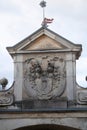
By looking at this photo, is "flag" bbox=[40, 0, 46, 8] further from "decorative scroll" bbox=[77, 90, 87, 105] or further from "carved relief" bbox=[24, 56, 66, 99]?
"decorative scroll" bbox=[77, 90, 87, 105]

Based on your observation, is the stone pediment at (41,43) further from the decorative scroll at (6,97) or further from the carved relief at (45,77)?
the decorative scroll at (6,97)

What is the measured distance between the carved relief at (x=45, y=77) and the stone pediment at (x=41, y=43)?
41cm

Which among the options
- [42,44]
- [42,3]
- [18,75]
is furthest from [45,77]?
[42,3]

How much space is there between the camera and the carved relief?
50.4 ft

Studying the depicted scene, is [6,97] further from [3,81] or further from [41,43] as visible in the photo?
[41,43]

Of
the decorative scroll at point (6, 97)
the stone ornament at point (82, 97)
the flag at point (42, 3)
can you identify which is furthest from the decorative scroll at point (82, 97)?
the flag at point (42, 3)

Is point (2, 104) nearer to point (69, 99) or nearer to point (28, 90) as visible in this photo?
point (28, 90)

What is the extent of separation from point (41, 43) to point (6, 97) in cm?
236

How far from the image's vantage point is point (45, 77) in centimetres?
1549

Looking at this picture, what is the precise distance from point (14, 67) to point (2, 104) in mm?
1451

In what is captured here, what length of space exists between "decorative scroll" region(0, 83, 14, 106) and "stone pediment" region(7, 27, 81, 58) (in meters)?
1.41

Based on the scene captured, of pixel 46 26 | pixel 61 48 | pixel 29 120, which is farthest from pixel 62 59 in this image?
pixel 29 120

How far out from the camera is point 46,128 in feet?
52.6

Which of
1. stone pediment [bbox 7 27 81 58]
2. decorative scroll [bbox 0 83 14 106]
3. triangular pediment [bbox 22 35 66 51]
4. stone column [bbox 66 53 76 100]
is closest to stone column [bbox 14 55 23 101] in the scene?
decorative scroll [bbox 0 83 14 106]
